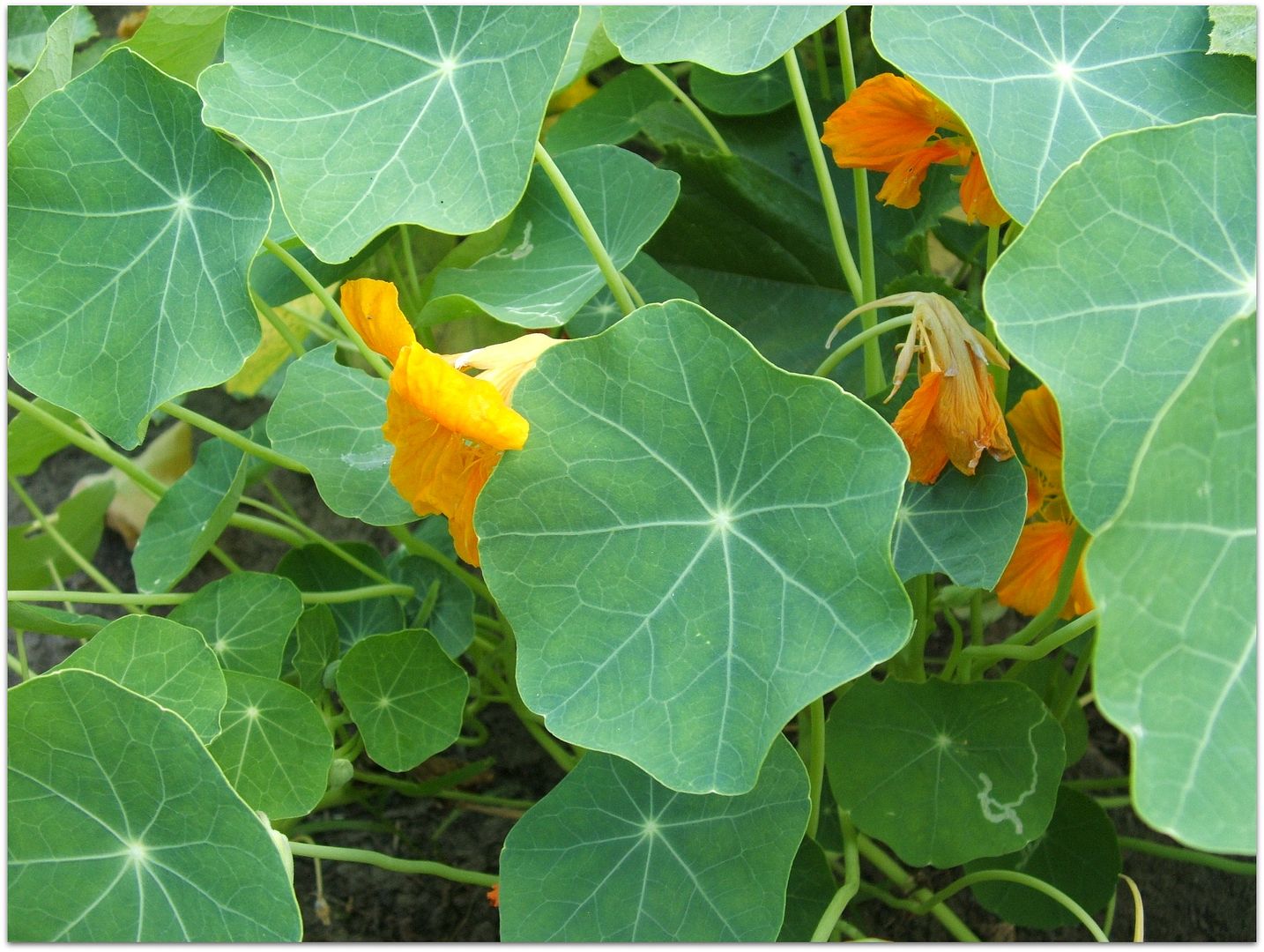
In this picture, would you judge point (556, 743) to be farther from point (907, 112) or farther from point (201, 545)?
point (907, 112)

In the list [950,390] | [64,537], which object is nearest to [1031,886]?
[950,390]

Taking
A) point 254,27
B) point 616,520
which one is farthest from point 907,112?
point 254,27

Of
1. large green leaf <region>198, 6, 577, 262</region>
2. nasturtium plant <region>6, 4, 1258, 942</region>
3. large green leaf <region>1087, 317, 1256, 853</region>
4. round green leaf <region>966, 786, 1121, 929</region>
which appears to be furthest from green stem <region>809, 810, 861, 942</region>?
large green leaf <region>198, 6, 577, 262</region>

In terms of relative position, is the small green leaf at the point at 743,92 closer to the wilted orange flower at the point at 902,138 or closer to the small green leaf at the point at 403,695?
the wilted orange flower at the point at 902,138

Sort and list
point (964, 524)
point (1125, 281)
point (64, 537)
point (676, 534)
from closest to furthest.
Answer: point (1125, 281) < point (676, 534) < point (964, 524) < point (64, 537)

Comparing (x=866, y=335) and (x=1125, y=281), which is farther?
(x=866, y=335)

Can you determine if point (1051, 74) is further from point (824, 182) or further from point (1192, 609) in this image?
point (1192, 609)
